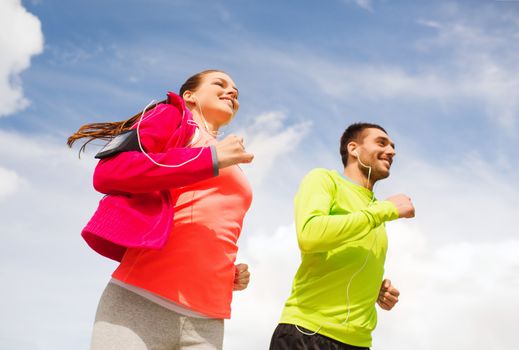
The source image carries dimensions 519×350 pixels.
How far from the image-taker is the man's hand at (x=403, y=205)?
400 centimetres

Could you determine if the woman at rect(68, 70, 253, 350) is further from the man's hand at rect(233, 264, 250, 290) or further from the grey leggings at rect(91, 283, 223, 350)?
the man's hand at rect(233, 264, 250, 290)

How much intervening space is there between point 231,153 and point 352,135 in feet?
8.97

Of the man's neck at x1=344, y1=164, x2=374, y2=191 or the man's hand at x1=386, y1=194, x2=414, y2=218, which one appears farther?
the man's neck at x1=344, y1=164, x2=374, y2=191

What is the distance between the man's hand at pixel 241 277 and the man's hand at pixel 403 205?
128 cm

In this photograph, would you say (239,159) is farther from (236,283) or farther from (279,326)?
(279,326)

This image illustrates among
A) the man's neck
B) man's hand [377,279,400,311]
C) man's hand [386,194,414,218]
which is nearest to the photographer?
man's hand [386,194,414,218]

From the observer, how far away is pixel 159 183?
2.81 metres

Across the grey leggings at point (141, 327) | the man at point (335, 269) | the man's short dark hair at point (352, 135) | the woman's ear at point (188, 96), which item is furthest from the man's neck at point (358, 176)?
the grey leggings at point (141, 327)

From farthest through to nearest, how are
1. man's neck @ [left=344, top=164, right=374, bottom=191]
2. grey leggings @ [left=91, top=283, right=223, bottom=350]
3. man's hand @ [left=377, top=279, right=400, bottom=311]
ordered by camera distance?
man's neck @ [left=344, top=164, right=374, bottom=191] → man's hand @ [left=377, top=279, right=400, bottom=311] → grey leggings @ [left=91, top=283, right=223, bottom=350]

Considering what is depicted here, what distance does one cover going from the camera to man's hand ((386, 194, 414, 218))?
400cm

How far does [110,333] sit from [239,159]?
1062 mm

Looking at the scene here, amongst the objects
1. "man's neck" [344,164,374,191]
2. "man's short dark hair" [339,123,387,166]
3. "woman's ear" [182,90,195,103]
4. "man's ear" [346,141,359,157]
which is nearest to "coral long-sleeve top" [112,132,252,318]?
"woman's ear" [182,90,195,103]

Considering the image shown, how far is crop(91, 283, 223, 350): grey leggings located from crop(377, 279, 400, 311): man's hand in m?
1.97

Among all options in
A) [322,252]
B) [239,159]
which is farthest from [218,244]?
[322,252]
